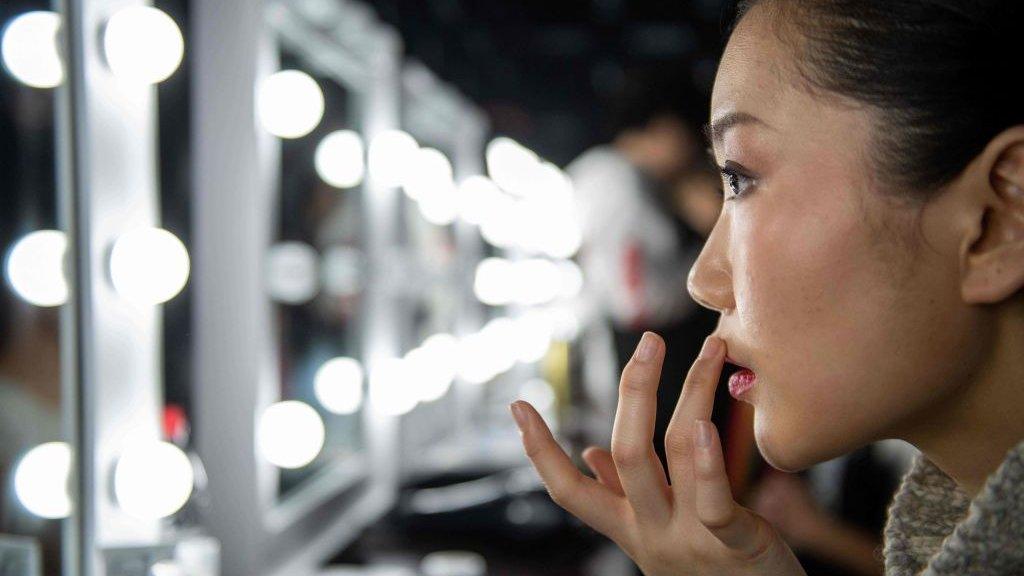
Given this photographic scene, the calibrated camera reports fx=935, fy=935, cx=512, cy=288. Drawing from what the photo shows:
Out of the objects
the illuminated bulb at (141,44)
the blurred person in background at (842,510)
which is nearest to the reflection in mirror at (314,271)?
the illuminated bulb at (141,44)

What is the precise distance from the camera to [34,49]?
61 cm

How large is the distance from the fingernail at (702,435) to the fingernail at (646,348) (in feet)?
0.16

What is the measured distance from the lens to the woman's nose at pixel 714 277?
20.0 inches

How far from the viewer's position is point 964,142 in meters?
0.42

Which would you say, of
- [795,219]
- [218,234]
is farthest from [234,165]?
[795,219]

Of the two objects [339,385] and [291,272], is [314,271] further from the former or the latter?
[339,385]

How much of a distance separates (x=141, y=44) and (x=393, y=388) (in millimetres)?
833

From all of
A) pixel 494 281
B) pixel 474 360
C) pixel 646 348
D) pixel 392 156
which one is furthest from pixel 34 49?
pixel 494 281

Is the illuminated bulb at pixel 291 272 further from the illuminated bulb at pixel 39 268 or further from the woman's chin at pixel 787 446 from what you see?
the woman's chin at pixel 787 446

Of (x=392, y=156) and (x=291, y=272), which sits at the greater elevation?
(x=392, y=156)

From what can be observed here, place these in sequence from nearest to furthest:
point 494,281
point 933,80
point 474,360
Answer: point 933,80 < point 474,360 < point 494,281

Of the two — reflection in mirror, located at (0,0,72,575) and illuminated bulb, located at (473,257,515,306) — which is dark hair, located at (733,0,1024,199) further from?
illuminated bulb, located at (473,257,515,306)

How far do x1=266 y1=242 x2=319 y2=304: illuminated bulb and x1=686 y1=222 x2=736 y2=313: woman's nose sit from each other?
58 cm

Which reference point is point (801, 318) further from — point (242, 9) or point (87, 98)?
point (242, 9)
